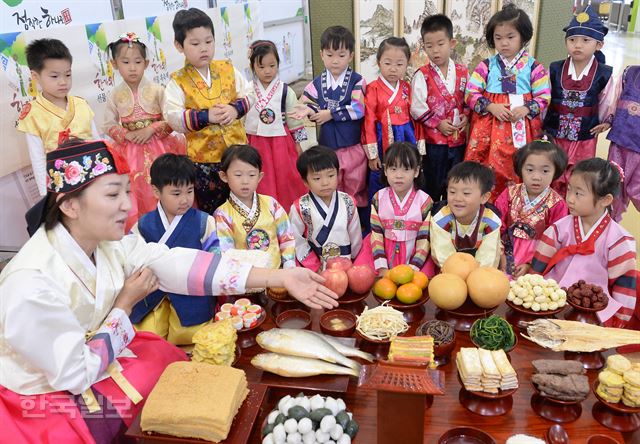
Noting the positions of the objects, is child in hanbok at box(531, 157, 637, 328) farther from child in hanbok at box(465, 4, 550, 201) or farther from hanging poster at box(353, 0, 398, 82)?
hanging poster at box(353, 0, 398, 82)

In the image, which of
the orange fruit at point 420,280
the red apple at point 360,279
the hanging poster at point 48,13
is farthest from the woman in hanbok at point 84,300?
the hanging poster at point 48,13

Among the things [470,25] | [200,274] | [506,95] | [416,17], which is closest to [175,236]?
[200,274]

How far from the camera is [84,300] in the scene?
186 cm

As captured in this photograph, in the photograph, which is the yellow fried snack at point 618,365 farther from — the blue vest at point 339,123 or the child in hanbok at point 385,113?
the blue vest at point 339,123

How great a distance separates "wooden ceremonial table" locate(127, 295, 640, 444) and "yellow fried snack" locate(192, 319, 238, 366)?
12cm

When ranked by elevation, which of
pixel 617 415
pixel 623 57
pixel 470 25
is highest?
pixel 470 25

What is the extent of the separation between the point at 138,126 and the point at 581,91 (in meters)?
3.20

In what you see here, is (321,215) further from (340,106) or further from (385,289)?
(385,289)

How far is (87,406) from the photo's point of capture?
5.59 ft

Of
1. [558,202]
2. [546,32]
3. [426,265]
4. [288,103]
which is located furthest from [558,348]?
[546,32]

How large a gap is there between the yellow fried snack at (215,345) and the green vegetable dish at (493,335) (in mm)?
862

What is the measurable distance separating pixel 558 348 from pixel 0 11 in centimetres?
346

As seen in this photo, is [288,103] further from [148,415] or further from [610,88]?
[148,415]

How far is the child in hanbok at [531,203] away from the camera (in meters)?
3.14
